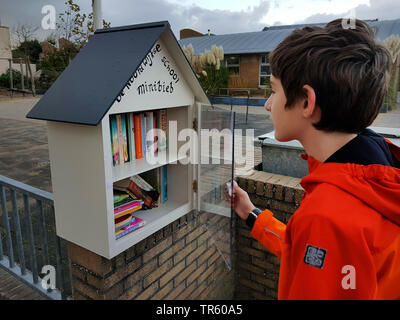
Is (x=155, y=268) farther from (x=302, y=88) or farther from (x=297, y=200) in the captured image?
(x=302, y=88)

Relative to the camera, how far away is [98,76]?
1590 millimetres

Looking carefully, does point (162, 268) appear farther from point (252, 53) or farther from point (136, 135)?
point (252, 53)

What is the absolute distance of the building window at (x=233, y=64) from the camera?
24781 millimetres

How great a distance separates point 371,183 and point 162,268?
69.5 inches

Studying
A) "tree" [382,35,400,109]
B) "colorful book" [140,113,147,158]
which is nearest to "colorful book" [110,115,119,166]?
"colorful book" [140,113,147,158]

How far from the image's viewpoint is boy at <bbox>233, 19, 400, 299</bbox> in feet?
2.65

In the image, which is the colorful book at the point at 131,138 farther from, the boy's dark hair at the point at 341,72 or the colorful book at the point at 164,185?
the boy's dark hair at the point at 341,72

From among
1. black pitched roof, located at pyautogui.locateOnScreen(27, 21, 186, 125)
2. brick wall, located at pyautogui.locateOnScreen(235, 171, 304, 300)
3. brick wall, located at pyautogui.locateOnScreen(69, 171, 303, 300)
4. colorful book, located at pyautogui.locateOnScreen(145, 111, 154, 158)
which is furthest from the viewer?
brick wall, located at pyautogui.locateOnScreen(235, 171, 304, 300)

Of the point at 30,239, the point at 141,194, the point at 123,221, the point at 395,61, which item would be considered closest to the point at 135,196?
the point at 141,194

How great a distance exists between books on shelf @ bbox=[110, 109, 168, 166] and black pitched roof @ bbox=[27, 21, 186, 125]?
0.24m

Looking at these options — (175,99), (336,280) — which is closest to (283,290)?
(336,280)

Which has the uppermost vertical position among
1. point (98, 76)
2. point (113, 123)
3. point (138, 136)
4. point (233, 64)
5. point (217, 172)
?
point (233, 64)

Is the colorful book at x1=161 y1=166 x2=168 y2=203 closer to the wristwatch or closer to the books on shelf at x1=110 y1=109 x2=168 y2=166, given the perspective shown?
the books on shelf at x1=110 y1=109 x2=168 y2=166
